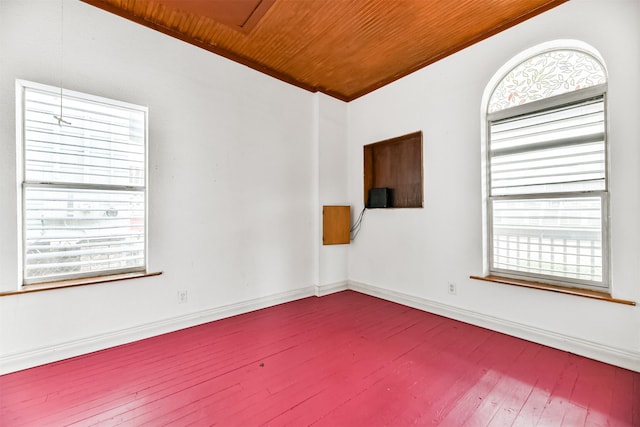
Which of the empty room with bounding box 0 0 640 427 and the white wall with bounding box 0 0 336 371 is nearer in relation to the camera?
the empty room with bounding box 0 0 640 427

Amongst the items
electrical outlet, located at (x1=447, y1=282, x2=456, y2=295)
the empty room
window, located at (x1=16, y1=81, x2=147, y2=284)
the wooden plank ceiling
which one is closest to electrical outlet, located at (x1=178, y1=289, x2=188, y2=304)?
the empty room

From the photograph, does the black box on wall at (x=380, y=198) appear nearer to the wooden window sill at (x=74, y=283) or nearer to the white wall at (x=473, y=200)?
the white wall at (x=473, y=200)

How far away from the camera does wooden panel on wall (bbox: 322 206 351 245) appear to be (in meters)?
3.86

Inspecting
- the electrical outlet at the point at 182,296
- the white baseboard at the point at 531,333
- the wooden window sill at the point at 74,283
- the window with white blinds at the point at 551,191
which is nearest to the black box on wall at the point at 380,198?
the white baseboard at the point at 531,333

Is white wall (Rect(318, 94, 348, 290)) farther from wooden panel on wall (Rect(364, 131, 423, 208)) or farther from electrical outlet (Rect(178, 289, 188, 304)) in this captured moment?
electrical outlet (Rect(178, 289, 188, 304))

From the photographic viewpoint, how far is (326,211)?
3871 mm

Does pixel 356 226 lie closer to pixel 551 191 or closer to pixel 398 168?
pixel 398 168

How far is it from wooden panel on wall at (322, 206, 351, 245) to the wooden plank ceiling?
1829mm

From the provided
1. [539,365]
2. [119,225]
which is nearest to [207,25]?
[119,225]

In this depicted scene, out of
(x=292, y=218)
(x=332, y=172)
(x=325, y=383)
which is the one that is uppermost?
(x=332, y=172)

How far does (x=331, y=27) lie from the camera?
8.59 feet

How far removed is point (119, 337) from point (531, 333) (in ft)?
12.0

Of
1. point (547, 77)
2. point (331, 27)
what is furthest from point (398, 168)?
point (331, 27)

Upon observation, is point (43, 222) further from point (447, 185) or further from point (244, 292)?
point (447, 185)
